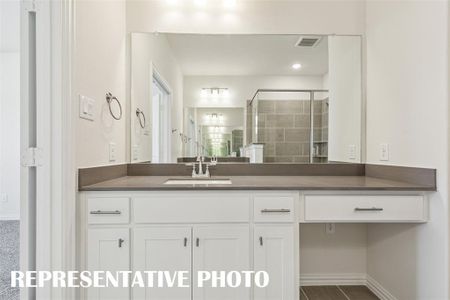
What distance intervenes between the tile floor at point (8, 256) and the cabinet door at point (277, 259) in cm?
165

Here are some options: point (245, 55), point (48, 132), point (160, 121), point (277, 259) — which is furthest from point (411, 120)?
point (48, 132)

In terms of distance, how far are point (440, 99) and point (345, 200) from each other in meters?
0.70

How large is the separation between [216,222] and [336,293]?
1197 mm

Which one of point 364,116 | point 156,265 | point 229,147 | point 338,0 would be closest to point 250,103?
point 229,147

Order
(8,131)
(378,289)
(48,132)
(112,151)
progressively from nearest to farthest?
(48,132), (112,151), (378,289), (8,131)

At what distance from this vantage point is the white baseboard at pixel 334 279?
2.18 meters

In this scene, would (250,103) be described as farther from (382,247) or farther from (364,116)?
(382,247)

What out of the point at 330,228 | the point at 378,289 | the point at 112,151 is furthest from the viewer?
the point at 330,228

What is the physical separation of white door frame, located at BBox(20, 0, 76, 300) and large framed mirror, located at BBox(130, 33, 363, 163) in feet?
2.78

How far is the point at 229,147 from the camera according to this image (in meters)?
2.28

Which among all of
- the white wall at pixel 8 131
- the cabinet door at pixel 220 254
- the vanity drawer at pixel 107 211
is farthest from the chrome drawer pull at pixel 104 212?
the white wall at pixel 8 131

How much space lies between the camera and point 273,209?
1.55 meters

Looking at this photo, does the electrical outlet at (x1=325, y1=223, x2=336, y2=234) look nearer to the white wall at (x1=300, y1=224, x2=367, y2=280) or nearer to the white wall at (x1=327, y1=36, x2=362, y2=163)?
the white wall at (x1=300, y1=224, x2=367, y2=280)

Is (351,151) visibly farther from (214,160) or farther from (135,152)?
(135,152)
